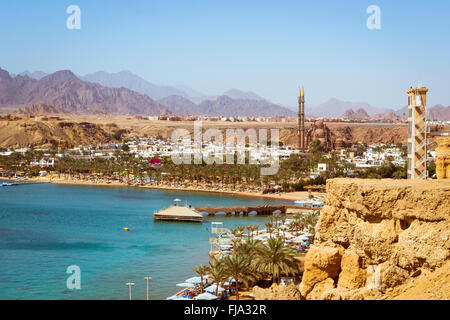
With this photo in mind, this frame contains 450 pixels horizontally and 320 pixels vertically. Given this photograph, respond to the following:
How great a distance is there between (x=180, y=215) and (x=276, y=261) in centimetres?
2314

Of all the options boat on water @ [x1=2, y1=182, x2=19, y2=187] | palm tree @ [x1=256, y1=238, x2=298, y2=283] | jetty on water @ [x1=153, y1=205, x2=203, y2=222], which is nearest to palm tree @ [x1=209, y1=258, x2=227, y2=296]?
palm tree @ [x1=256, y1=238, x2=298, y2=283]

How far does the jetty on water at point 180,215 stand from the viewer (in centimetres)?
4597

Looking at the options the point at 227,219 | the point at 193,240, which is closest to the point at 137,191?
the point at 227,219

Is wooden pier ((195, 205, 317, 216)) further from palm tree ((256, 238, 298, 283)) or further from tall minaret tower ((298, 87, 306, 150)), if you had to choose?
tall minaret tower ((298, 87, 306, 150))

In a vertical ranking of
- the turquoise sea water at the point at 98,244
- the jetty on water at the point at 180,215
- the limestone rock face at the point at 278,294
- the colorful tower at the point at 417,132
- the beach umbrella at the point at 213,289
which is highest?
the colorful tower at the point at 417,132

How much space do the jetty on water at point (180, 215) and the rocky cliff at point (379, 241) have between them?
30598 millimetres

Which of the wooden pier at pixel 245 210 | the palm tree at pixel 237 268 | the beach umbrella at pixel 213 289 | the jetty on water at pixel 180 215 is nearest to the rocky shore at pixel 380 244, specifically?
the palm tree at pixel 237 268

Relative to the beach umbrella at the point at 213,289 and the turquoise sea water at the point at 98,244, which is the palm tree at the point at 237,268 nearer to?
the beach umbrella at the point at 213,289

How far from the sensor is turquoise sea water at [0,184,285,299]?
26.4 m

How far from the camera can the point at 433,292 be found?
10.3 metres

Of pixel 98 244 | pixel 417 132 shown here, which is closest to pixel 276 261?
pixel 417 132

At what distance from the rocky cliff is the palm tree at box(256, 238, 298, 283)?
304 inches

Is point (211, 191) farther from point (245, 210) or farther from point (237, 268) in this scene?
point (237, 268)
